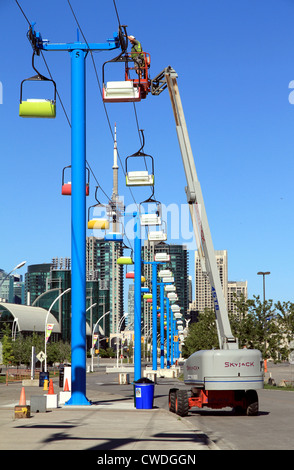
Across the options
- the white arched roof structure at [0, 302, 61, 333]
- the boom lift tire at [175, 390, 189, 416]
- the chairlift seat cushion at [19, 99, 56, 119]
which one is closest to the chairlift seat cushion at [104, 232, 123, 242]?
the boom lift tire at [175, 390, 189, 416]

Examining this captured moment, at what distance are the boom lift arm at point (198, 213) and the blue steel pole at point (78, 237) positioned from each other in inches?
117

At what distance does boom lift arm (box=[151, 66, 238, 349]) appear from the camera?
22359mm

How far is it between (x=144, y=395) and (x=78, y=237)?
5.79 meters

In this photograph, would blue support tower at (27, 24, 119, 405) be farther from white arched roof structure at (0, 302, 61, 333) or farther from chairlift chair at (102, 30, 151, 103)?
white arched roof structure at (0, 302, 61, 333)

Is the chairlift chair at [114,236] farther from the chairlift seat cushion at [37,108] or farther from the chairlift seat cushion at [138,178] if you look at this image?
the chairlift seat cushion at [37,108]

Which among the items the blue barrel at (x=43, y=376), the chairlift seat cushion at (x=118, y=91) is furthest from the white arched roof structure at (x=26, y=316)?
the chairlift seat cushion at (x=118, y=91)

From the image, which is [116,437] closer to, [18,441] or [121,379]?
[18,441]

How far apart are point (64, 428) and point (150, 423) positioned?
2.88 m

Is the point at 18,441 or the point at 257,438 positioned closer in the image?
the point at 18,441

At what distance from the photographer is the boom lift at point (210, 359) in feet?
70.3

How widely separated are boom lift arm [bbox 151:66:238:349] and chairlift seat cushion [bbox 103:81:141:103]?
2903 mm

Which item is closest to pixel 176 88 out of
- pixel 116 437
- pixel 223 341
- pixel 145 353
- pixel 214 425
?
pixel 223 341
